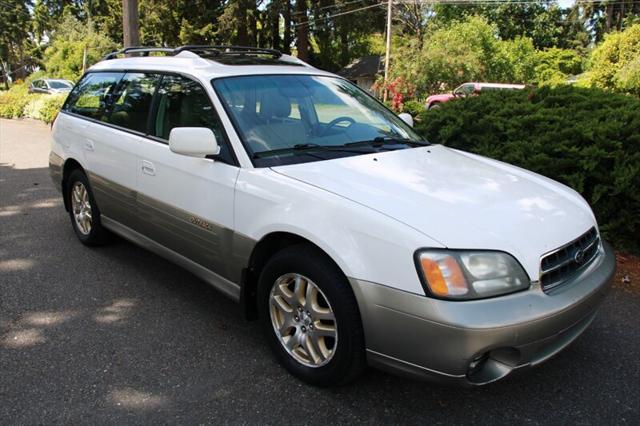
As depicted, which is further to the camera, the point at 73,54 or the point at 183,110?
the point at 73,54

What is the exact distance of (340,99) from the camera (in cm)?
395

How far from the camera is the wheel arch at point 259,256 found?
9.51 feet

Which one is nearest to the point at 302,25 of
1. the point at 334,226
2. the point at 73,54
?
the point at 73,54

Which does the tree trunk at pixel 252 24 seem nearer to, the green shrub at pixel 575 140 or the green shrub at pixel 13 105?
the green shrub at pixel 13 105

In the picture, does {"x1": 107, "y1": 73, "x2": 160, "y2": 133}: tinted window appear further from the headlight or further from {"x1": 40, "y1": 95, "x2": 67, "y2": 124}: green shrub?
{"x1": 40, "y1": 95, "x2": 67, "y2": 124}: green shrub

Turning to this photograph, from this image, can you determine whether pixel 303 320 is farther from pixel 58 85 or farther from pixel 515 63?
pixel 515 63

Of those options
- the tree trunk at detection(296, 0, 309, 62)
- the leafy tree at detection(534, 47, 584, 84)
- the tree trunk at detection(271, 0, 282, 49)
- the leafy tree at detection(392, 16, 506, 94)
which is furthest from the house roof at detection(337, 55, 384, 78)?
the leafy tree at detection(392, 16, 506, 94)

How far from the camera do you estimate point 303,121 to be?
140 inches

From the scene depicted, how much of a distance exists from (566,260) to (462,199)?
578 millimetres

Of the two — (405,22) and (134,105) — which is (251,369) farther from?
(405,22)

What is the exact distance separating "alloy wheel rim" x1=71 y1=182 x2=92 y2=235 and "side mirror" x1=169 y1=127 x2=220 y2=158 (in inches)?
83.5

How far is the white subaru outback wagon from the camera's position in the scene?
7.79 feet

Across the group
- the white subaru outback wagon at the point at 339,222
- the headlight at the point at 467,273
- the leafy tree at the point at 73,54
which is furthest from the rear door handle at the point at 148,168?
the leafy tree at the point at 73,54

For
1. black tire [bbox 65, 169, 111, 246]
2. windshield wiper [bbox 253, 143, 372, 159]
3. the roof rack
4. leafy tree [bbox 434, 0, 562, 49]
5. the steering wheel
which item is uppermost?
leafy tree [bbox 434, 0, 562, 49]
